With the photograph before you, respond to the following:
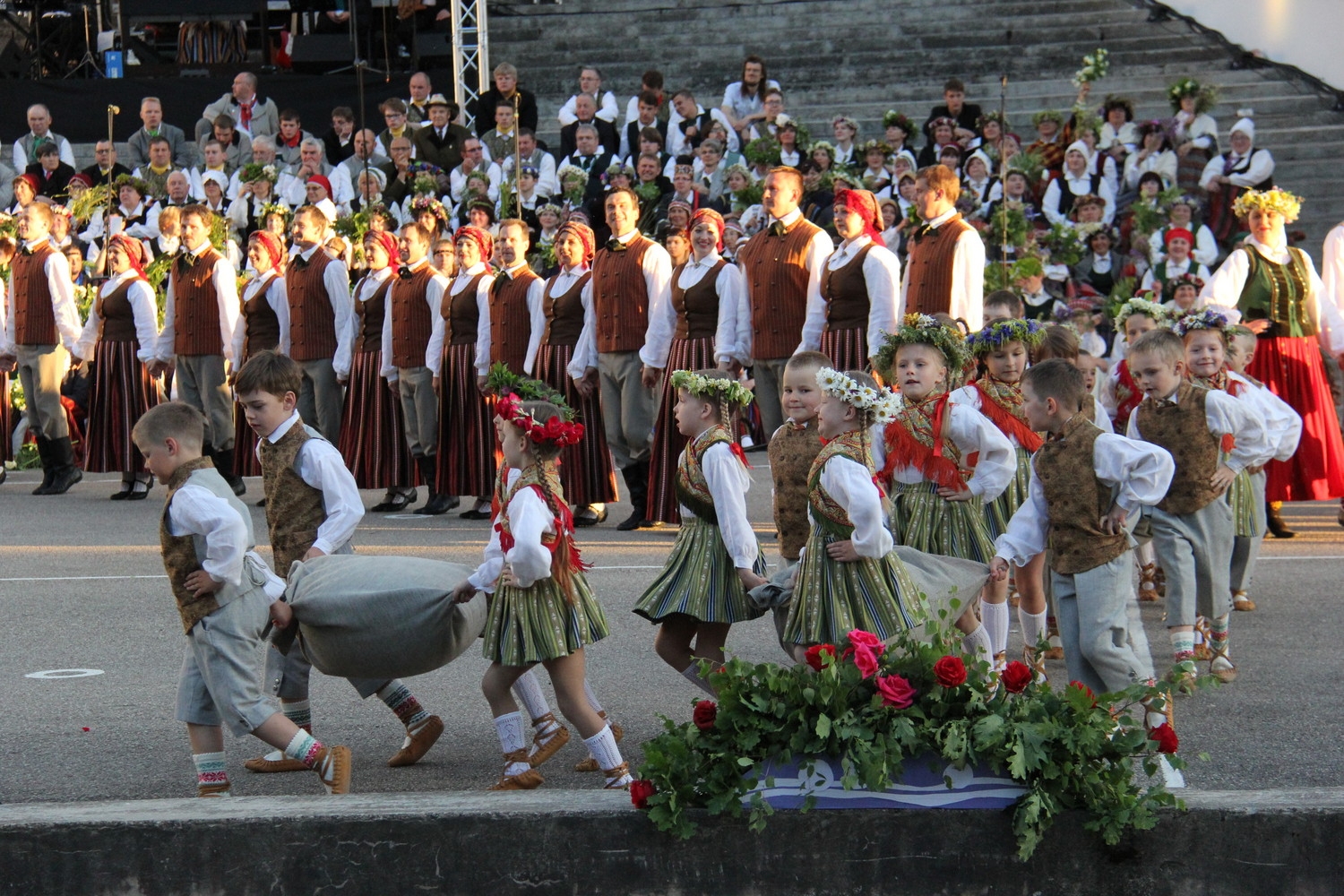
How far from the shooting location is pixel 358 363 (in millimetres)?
11164

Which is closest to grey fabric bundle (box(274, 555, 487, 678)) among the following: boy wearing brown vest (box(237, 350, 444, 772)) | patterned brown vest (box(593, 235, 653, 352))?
boy wearing brown vest (box(237, 350, 444, 772))

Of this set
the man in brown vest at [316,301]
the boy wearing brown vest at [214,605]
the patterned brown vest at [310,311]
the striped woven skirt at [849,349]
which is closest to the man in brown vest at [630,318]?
the striped woven skirt at [849,349]

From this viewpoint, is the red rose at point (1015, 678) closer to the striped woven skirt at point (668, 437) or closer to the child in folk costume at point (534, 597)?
the child in folk costume at point (534, 597)

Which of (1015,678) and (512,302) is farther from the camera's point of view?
(512,302)

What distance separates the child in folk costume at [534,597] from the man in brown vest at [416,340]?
6.11 meters

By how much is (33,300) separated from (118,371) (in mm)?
772

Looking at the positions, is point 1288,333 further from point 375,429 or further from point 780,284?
point 375,429

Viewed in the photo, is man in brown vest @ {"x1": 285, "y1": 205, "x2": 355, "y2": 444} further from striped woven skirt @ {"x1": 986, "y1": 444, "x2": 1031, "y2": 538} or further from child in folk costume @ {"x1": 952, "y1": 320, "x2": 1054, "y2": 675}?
striped woven skirt @ {"x1": 986, "y1": 444, "x2": 1031, "y2": 538}

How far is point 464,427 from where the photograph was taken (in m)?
10.7

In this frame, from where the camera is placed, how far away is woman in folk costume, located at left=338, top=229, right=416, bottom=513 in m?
11.1

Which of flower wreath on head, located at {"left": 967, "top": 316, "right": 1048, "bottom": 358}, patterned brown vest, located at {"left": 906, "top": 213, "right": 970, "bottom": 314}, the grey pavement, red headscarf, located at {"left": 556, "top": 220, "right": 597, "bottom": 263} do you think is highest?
red headscarf, located at {"left": 556, "top": 220, "right": 597, "bottom": 263}

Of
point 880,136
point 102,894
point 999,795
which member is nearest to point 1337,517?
point 999,795

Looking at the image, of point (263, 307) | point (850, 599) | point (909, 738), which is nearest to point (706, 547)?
point (850, 599)

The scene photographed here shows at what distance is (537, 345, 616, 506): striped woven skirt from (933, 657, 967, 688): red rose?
6.25m
